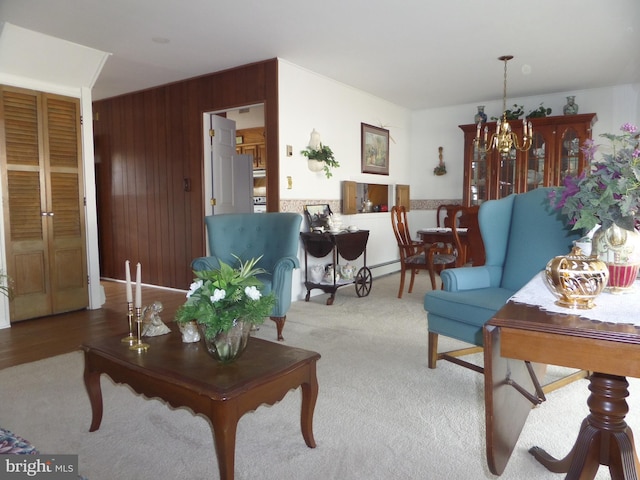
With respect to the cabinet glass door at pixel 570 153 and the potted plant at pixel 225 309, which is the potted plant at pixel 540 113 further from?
the potted plant at pixel 225 309

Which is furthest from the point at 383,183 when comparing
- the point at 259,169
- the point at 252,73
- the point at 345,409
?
the point at 345,409

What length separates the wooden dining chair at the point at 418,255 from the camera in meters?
4.64

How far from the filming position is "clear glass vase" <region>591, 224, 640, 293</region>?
1475mm

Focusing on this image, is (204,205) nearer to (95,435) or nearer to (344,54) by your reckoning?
(344,54)

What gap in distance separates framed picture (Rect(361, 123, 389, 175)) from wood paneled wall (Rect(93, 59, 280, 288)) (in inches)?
67.4

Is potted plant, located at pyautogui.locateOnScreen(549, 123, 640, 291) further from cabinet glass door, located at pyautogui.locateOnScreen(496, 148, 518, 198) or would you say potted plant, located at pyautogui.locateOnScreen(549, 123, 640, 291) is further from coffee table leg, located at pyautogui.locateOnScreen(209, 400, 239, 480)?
cabinet glass door, located at pyautogui.locateOnScreen(496, 148, 518, 198)

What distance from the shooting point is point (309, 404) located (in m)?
1.83

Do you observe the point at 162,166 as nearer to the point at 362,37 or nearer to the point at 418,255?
the point at 362,37

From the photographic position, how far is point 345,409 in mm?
2195

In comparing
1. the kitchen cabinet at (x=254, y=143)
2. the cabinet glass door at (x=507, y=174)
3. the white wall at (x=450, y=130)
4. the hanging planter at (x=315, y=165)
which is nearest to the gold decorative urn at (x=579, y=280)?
the hanging planter at (x=315, y=165)

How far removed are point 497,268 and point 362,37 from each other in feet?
7.60

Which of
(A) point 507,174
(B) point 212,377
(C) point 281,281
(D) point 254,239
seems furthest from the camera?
(A) point 507,174

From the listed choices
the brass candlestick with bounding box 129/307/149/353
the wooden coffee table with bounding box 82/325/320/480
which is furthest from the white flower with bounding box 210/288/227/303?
the brass candlestick with bounding box 129/307/149/353

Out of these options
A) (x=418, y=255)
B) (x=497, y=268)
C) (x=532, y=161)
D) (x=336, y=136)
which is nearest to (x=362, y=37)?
(x=336, y=136)
